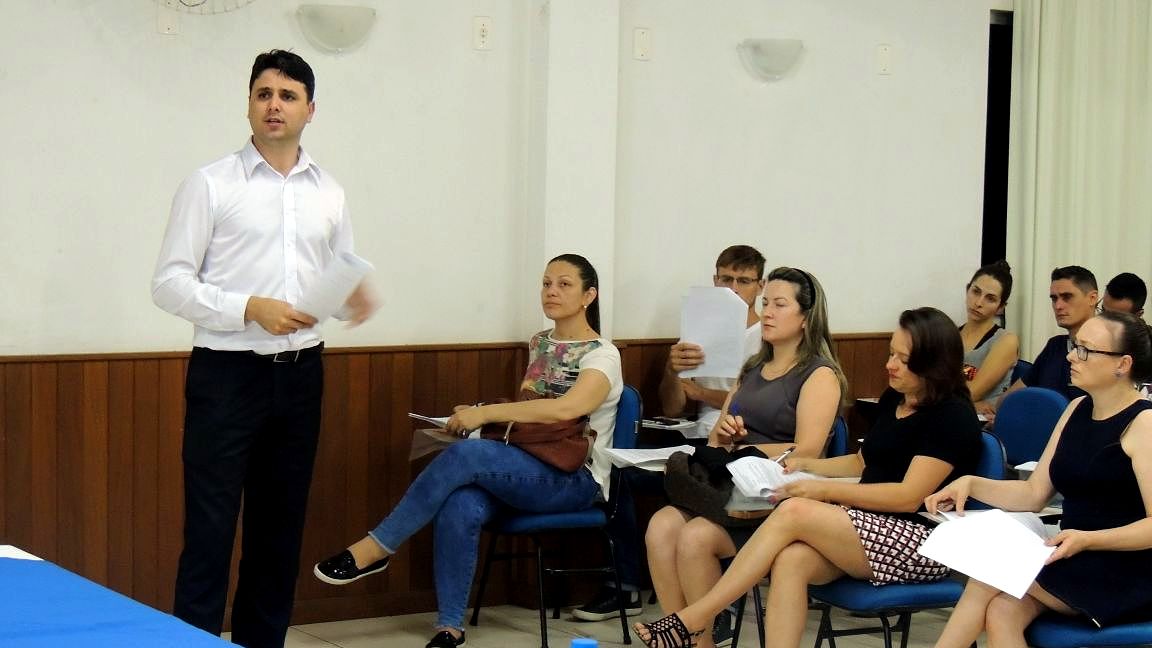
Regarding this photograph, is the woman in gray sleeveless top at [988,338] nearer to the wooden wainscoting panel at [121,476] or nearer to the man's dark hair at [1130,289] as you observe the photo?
the man's dark hair at [1130,289]

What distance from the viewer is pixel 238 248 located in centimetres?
350

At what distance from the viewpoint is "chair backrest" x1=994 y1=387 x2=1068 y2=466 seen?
15.5ft

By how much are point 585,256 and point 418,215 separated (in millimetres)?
659

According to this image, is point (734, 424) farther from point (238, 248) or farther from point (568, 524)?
point (238, 248)

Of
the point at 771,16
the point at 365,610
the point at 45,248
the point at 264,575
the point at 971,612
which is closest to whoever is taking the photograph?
the point at 971,612

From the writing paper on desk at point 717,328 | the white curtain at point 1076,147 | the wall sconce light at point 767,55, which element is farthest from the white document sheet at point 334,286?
the white curtain at point 1076,147

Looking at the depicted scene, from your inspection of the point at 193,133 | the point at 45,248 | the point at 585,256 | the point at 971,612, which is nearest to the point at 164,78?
the point at 193,133

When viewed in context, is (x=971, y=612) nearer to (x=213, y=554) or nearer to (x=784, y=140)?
(x=213, y=554)

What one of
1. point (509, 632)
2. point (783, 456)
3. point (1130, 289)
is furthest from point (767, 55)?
point (509, 632)

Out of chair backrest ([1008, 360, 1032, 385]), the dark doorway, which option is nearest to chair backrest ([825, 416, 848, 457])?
chair backrest ([1008, 360, 1032, 385])

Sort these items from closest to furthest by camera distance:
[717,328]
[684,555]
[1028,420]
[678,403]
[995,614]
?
[995,614], [684,555], [1028,420], [717,328], [678,403]

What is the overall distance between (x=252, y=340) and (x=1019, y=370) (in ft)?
11.8

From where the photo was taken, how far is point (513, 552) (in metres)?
5.30

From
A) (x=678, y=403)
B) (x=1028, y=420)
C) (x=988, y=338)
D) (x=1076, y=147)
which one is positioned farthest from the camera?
(x=1076, y=147)
